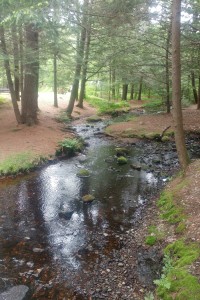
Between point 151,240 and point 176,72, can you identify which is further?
point 176,72

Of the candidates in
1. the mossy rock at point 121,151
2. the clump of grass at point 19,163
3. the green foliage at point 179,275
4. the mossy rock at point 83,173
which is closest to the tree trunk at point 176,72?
the mossy rock at point 83,173

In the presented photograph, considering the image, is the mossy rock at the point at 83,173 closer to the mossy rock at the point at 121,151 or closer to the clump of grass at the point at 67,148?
the clump of grass at the point at 67,148

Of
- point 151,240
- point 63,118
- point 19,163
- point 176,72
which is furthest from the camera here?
point 63,118

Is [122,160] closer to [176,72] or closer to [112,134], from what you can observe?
[176,72]

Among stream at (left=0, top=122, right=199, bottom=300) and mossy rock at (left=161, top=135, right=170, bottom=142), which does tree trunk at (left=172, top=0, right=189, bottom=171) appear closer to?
stream at (left=0, top=122, right=199, bottom=300)

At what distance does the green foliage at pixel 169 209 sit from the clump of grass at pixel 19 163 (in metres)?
5.92

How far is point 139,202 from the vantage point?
31.1 ft

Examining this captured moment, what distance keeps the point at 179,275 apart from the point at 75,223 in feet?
11.9

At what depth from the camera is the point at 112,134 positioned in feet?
61.8

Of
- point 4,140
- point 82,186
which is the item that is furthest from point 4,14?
point 82,186

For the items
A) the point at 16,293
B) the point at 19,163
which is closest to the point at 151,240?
the point at 16,293

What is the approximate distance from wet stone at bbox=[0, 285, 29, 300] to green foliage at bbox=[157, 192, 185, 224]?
4.02m

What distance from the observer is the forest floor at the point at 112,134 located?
740 cm

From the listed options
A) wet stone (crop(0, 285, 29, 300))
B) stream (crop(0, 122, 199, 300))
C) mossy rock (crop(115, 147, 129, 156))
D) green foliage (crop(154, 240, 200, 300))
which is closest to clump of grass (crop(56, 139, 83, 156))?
stream (crop(0, 122, 199, 300))
